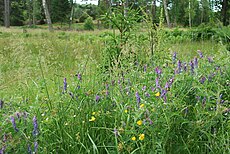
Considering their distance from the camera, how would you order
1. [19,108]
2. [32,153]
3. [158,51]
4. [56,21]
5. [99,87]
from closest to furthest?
1. [32,153]
2. [19,108]
3. [99,87]
4. [158,51]
5. [56,21]

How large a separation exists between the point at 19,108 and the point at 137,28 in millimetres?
2100

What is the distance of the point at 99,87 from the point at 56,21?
3857 cm

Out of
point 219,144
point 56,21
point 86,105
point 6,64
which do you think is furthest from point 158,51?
point 56,21

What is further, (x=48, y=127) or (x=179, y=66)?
(x=179, y=66)

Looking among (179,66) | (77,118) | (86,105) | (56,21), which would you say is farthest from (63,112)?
(56,21)

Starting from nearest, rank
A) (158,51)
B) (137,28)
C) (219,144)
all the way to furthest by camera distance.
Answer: (219,144) → (158,51) → (137,28)

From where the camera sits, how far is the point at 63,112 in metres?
1.69

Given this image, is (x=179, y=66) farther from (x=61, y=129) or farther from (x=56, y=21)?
(x=56, y=21)

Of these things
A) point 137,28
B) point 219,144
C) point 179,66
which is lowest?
point 219,144

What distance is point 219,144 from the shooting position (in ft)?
5.13

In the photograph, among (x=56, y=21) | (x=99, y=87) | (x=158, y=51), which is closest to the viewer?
(x=99, y=87)

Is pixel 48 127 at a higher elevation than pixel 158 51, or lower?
lower

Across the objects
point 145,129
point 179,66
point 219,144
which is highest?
point 179,66

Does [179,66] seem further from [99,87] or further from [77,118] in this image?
[77,118]
